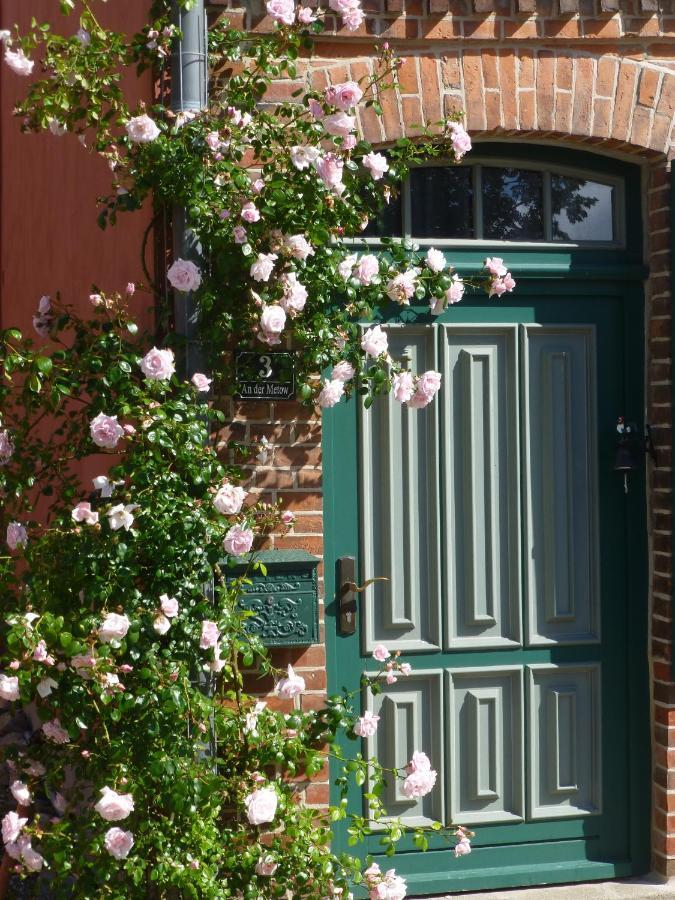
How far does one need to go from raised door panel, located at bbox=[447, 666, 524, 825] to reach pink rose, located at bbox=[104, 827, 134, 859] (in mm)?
1453

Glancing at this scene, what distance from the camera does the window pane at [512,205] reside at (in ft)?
14.8

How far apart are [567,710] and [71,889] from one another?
1978 millimetres

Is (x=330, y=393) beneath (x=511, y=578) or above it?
above

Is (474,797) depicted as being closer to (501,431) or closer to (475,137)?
(501,431)

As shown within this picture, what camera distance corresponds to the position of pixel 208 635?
3.52m

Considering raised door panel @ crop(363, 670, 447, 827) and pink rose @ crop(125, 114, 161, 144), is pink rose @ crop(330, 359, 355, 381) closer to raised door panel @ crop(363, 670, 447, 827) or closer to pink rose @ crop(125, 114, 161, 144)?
pink rose @ crop(125, 114, 161, 144)

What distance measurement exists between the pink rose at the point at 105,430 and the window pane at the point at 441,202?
1.52m

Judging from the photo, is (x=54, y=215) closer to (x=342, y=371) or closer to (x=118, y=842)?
(x=342, y=371)

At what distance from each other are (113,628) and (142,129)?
146 centimetres

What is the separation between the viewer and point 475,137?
4.33m

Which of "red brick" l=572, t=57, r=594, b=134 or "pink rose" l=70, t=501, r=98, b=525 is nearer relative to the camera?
"pink rose" l=70, t=501, r=98, b=525

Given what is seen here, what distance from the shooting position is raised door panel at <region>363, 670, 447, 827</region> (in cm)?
438

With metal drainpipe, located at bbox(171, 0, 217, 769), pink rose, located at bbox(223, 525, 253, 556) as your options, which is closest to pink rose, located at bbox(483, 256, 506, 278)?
metal drainpipe, located at bbox(171, 0, 217, 769)

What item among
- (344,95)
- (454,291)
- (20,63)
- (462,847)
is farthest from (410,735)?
(20,63)
